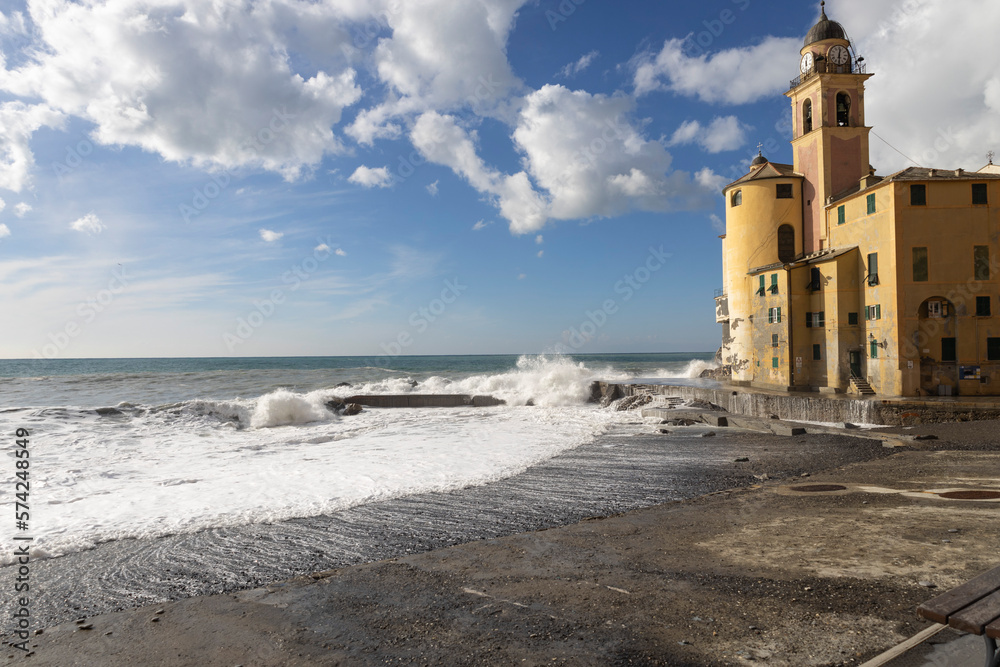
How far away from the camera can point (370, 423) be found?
21.6 m

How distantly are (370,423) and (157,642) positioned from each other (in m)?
17.6

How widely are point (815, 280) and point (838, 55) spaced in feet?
37.2

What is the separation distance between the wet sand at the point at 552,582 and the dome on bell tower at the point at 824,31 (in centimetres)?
2504

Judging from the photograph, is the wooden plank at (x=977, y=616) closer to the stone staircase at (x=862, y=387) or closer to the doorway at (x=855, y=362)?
the stone staircase at (x=862, y=387)

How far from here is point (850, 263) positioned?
873 inches

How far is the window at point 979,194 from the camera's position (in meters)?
19.7

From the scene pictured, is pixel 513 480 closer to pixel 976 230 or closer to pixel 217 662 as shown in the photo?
pixel 217 662

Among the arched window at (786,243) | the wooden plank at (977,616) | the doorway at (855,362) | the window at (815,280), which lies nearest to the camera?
the wooden plank at (977,616)

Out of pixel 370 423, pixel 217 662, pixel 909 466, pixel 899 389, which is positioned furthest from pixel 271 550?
pixel 899 389

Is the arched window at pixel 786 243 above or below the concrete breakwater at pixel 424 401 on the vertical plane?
above

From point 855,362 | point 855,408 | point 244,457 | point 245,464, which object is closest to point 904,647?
point 245,464

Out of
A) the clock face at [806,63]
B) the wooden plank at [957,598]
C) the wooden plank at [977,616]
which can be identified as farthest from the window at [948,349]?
the wooden plank at [977,616]

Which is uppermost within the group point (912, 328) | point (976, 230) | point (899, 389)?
point (976, 230)

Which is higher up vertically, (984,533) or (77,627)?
(984,533)
